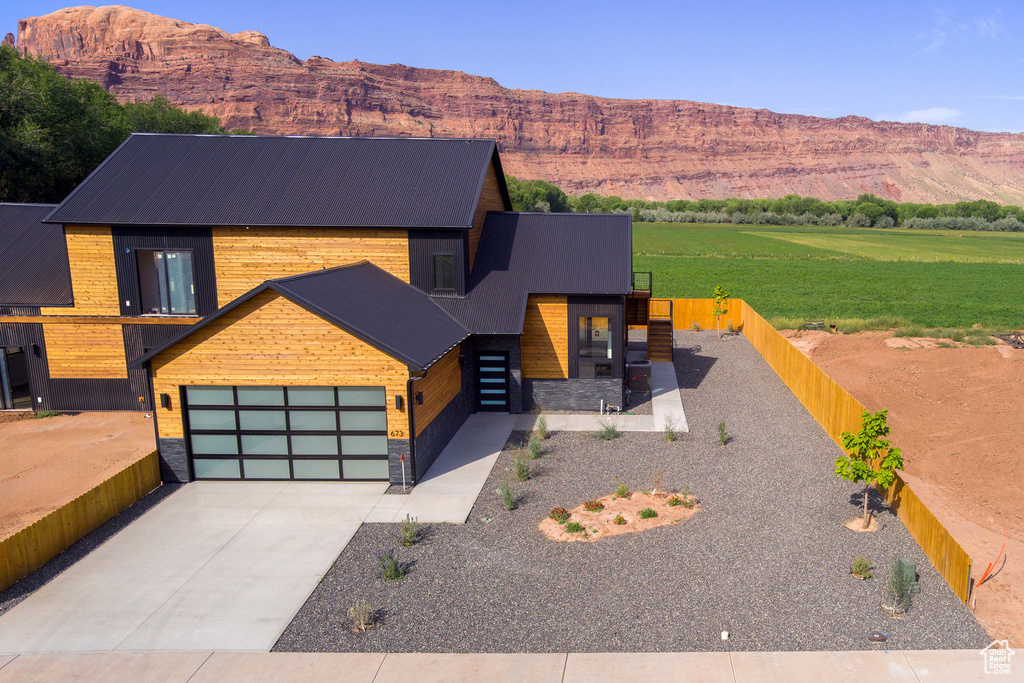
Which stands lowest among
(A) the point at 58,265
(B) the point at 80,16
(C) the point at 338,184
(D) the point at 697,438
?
(D) the point at 697,438

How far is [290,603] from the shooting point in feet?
36.2

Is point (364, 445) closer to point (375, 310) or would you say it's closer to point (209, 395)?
point (375, 310)

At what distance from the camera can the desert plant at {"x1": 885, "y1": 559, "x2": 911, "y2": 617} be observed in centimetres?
1038

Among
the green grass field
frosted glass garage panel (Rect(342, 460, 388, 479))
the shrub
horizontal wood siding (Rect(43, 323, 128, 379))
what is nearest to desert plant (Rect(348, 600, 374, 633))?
the shrub

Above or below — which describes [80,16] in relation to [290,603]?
above

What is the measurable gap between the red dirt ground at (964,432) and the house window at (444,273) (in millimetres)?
14343

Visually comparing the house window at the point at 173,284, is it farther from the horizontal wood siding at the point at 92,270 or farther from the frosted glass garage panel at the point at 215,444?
the frosted glass garage panel at the point at 215,444

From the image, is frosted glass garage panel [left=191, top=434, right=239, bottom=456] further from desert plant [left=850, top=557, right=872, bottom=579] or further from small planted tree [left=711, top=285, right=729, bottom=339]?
small planted tree [left=711, top=285, right=729, bottom=339]

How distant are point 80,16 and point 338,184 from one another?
214302mm

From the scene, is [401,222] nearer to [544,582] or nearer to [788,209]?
[544,582]

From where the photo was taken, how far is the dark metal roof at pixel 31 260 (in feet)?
73.5

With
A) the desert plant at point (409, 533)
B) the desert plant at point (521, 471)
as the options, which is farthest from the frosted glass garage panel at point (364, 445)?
the desert plant at point (521, 471)

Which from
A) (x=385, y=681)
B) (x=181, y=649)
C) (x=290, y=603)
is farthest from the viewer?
(x=290, y=603)

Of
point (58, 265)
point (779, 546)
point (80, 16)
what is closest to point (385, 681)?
point (779, 546)
